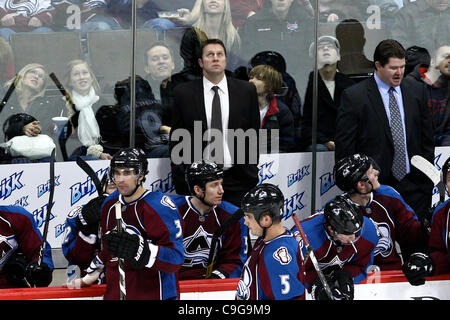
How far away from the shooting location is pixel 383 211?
5.11 metres

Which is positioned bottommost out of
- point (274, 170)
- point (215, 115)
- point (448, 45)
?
point (274, 170)

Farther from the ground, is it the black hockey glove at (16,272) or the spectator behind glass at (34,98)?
the spectator behind glass at (34,98)

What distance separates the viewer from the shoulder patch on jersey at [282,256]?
12.5 feet

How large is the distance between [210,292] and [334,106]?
243 cm

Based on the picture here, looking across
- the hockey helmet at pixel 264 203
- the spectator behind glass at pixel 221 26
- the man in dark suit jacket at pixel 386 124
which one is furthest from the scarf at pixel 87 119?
the hockey helmet at pixel 264 203

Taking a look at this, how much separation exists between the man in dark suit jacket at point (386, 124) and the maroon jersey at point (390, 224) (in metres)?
0.57

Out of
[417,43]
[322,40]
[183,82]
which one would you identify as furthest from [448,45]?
[183,82]

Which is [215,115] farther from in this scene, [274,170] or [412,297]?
[412,297]

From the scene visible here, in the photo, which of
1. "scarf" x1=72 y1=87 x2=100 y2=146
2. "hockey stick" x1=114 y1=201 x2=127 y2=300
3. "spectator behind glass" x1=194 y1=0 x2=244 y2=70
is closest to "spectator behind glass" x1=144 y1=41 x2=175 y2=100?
"spectator behind glass" x1=194 y1=0 x2=244 y2=70

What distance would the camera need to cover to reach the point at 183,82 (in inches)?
241

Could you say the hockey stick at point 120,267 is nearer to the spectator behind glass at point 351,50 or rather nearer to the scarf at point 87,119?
the scarf at point 87,119

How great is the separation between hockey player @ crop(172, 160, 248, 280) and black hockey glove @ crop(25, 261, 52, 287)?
2.52 feet
